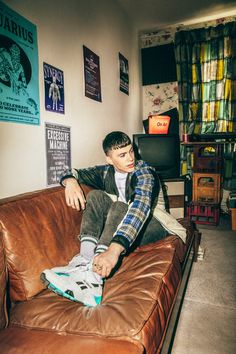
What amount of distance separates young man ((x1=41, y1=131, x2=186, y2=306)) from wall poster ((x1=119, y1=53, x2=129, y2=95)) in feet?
5.72

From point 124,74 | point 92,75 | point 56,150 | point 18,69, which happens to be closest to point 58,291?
point 56,150

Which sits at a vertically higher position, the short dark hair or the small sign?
the small sign

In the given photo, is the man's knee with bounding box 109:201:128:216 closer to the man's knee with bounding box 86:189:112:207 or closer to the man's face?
the man's knee with bounding box 86:189:112:207

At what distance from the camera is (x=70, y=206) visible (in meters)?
1.45

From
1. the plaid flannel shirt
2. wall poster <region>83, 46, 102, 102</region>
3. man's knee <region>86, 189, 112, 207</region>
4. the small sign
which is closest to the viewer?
the plaid flannel shirt

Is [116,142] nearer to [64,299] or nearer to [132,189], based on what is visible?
[132,189]

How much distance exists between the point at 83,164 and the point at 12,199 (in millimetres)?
1190

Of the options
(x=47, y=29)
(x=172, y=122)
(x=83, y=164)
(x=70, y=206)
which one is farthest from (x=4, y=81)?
(x=172, y=122)

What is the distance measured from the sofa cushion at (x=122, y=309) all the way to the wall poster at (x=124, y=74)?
2515mm

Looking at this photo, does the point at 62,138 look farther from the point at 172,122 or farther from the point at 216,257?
the point at 172,122

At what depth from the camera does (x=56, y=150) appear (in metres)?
1.88

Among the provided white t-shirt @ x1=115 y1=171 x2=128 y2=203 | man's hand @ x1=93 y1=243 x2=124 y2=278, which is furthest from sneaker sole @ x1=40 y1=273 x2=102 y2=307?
white t-shirt @ x1=115 y1=171 x2=128 y2=203

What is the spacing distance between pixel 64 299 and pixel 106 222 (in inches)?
18.5

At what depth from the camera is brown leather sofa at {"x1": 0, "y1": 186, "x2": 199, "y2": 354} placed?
2.55 ft
